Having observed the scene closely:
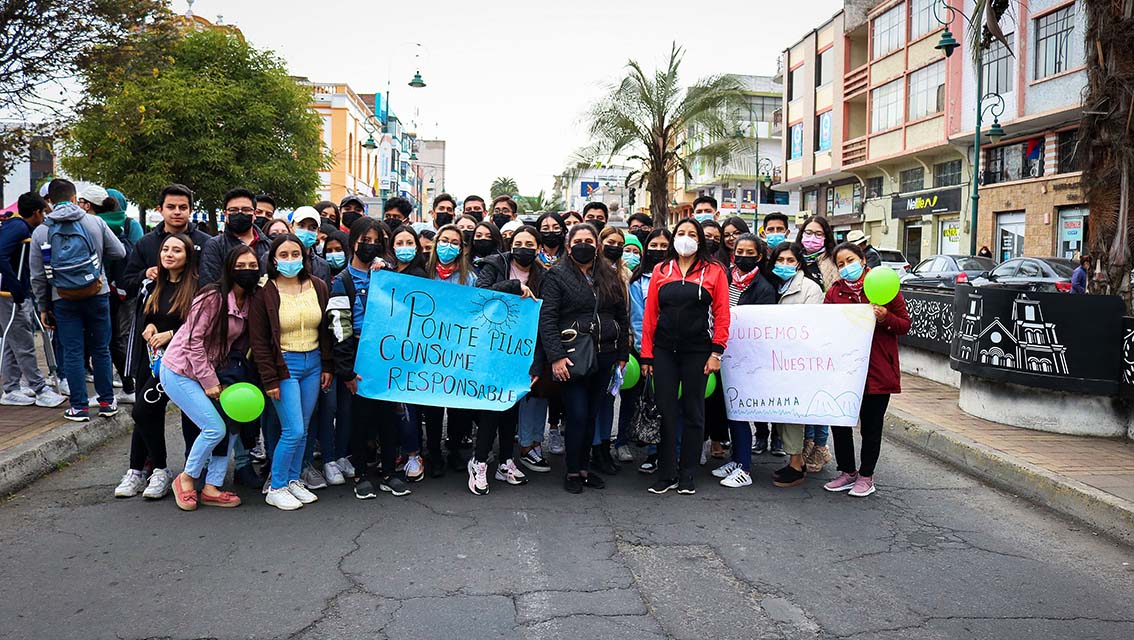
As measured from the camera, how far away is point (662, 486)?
6125 mm

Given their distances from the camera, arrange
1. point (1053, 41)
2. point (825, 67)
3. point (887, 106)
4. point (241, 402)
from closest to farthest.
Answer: point (241, 402)
point (1053, 41)
point (887, 106)
point (825, 67)

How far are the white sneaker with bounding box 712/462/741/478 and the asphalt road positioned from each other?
10.2 inches

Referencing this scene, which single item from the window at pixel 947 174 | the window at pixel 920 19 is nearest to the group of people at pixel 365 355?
the window at pixel 947 174

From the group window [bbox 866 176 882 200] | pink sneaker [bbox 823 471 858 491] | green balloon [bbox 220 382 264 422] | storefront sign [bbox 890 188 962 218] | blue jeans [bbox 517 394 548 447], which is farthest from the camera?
window [bbox 866 176 882 200]

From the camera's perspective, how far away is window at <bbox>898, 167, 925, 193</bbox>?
35.5 m

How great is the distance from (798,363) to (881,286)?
2.87ft

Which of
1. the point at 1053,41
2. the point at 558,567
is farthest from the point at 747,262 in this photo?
the point at 1053,41

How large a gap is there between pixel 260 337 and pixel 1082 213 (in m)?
27.4

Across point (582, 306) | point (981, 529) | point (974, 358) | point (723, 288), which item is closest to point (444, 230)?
point (582, 306)

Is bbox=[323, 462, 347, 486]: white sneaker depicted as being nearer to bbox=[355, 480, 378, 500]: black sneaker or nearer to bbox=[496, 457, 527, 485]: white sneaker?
bbox=[355, 480, 378, 500]: black sneaker

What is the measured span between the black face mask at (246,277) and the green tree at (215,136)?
18467 mm

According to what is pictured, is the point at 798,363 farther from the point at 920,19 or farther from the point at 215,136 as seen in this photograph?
the point at 920,19

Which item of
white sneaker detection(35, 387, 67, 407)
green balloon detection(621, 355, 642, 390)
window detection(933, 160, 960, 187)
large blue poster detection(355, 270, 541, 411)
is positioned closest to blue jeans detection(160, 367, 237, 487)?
large blue poster detection(355, 270, 541, 411)

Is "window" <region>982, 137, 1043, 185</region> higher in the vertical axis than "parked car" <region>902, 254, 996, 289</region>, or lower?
higher
